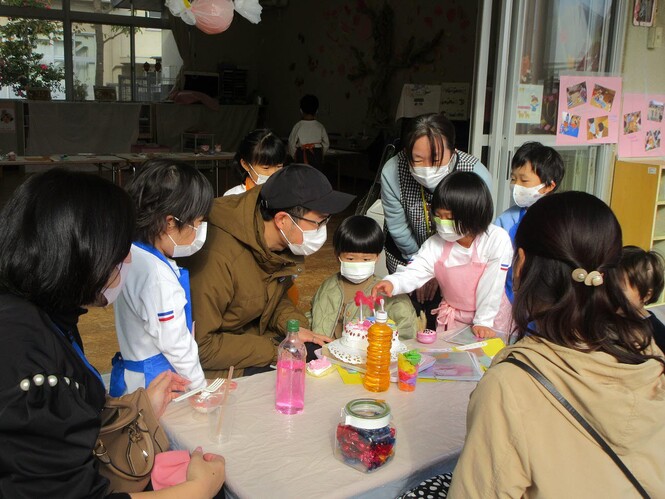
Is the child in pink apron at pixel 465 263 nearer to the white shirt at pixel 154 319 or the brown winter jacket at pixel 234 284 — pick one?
the brown winter jacket at pixel 234 284

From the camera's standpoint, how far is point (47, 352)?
1085 millimetres

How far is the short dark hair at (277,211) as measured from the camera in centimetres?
219

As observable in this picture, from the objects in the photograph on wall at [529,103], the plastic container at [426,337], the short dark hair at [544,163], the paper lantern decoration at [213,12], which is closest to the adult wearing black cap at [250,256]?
the plastic container at [426,337]

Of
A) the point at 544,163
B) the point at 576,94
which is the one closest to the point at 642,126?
the point at 576,94

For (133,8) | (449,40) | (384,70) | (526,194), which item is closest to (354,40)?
(384,70)

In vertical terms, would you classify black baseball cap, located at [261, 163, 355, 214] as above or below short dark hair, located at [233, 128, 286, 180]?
below

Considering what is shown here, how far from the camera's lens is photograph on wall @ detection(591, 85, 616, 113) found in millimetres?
4625

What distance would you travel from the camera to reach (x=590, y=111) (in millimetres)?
4605

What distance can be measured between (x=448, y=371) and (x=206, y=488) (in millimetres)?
889

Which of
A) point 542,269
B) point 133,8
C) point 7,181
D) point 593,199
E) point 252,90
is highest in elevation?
point 133,8

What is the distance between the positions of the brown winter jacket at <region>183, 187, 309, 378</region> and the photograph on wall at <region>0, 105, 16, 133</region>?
832 cm

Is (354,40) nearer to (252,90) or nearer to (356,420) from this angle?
(252,90)

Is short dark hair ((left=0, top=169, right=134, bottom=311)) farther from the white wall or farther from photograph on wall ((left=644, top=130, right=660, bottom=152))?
photograph on wall ((left=644, top=130, right=660, bottom=152))

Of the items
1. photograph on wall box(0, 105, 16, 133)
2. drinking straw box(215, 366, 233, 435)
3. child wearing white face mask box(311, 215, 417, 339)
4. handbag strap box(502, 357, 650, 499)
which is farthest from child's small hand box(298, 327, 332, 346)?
photograph on wall box(0, 105, 16, 133)
